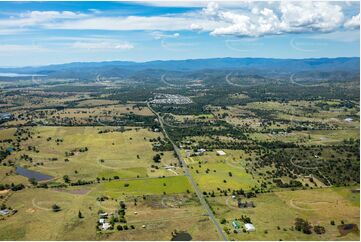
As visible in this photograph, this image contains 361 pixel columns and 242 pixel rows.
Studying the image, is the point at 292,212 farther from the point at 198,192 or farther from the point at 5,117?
the point at 5,117

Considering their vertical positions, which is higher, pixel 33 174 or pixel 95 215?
pixel 33 174

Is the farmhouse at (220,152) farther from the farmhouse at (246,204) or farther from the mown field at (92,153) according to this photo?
the farmhouse at (246,204)

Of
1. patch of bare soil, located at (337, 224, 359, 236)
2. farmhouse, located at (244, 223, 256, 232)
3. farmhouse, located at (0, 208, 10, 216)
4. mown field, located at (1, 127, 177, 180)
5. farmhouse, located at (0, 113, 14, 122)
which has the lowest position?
patch of bare soil, located at (337, 224, 359, 236)

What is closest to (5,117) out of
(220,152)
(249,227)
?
(220,152)

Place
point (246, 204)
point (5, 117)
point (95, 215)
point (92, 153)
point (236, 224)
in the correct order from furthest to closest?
point (5, 117), point (92, 153), point (246, 204), point (95, 215), point (236, 224)

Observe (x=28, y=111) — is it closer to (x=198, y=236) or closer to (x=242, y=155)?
(x=242, y=155)

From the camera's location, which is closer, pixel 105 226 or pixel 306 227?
pixel 306 227

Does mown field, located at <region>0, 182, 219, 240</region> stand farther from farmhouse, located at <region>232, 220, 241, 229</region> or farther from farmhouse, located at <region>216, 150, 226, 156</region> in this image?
farmhouse, located at <region>216, 150, 226, 156</region>

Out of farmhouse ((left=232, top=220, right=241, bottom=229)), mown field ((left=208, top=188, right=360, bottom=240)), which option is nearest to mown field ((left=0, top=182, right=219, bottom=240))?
farmhouse ((left=232, top=220, right=241, bottom=229))

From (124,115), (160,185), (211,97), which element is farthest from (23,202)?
(211,97)

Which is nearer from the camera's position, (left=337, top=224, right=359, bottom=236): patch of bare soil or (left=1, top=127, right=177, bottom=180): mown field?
(left=337, top=224, right=359, bottom=236): patch of bare soil

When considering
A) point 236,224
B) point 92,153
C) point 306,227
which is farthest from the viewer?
point 92,153

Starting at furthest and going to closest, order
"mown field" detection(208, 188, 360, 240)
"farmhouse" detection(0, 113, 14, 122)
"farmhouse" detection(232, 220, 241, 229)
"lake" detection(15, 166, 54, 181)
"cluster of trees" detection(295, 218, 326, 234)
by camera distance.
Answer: "farmhouse" detection(0, 113, 14, 122)
"lake" detection(15, 166, 54, 181)
"farmhouse" detection(232, 220, 241, 229)
"cluster of trees" detection(295, 218, 326, 234)
"mown field" detection(208, 188, 360, 240)
